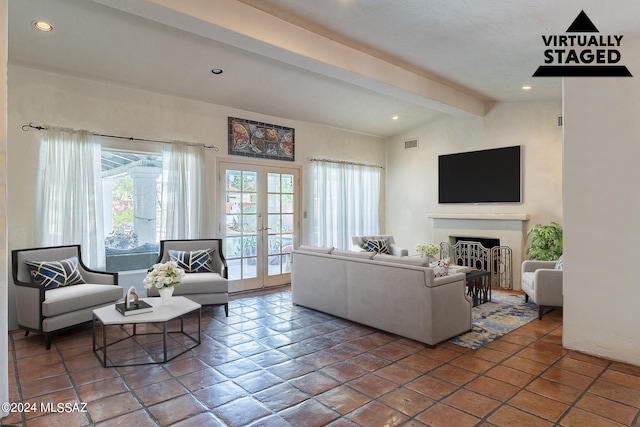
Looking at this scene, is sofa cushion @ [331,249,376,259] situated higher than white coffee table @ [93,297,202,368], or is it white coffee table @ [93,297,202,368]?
sofa cushion @ [331,249,376,259]

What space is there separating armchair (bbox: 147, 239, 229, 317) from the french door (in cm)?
64

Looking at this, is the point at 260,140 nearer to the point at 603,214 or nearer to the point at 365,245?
the point at 365,245

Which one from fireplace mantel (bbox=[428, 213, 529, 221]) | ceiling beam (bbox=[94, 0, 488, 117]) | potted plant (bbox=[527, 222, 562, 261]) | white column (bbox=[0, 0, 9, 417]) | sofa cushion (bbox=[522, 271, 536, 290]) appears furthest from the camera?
fireplace mantel (bbox=[428, 213, 529, 221])

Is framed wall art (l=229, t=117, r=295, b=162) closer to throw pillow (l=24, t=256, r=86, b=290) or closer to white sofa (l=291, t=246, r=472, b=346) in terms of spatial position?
white sofa (l=291, t=246, r=472, b=346)

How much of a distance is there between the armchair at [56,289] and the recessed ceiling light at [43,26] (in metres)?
2.25

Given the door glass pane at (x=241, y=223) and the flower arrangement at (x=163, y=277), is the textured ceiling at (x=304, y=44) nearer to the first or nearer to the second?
the door glass pane at (x=241, y=223)

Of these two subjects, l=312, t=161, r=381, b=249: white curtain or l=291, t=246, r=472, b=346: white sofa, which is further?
l=312, t=161, r=381, b=249: white curtain

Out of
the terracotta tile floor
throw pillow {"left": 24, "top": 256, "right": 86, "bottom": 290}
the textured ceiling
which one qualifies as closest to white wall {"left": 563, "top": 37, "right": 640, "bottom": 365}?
the terracotta tile floor

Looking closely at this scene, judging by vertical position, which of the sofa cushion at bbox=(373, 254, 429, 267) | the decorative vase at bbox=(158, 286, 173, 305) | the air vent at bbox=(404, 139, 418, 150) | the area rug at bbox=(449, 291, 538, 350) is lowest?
the area rug at bbox=(449, 291, 538, 350)

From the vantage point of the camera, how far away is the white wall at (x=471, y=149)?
5.97 metres

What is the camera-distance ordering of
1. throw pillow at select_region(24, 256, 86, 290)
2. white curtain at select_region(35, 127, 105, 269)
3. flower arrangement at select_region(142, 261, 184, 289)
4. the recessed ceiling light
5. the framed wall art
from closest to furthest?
the recessed ceiling light < flower arrangement at select_region(142, 261, 184, 289) < throw pillow at select_region(24, 256, 86, 290) < white curtain at select_region(35, 127, 105, 269) < the framed wall art

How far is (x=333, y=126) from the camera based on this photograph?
23.9 feet

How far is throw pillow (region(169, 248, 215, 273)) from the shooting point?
4.98m

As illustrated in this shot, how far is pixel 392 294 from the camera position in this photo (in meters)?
3.89
